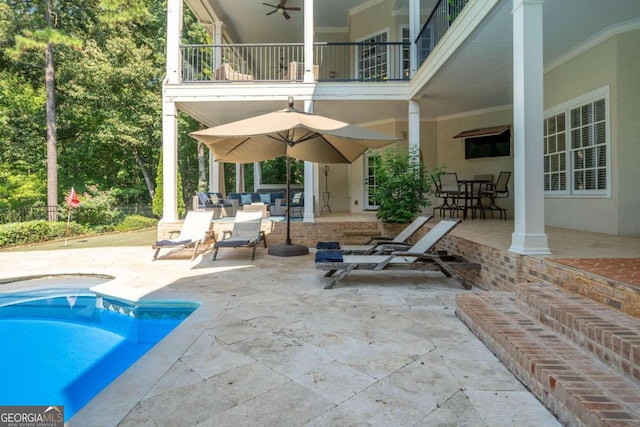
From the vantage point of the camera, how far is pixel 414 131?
826 cm

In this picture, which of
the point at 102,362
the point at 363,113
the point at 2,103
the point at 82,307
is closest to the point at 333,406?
the point at 102,362

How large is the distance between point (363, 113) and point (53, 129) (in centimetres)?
1265

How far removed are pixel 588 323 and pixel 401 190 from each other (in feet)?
18.8

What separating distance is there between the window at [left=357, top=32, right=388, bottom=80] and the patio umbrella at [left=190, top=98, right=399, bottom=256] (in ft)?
15.2

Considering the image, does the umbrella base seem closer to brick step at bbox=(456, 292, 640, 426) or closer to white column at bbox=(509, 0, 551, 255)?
white column at bbox=(509, 0, 551, 255)

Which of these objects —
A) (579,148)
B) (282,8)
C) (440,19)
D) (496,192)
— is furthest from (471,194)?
(282,8)

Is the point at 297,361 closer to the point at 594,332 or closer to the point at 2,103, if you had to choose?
the point at 594,332

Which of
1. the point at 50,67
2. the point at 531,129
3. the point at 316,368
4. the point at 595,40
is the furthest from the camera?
the point at 50,67

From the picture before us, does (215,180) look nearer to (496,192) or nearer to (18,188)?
(496,192)

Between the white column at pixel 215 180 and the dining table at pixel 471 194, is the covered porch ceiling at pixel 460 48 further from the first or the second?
the dining table at pixel 471 194

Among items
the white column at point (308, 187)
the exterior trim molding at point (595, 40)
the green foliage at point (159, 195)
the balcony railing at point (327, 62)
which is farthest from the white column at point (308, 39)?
the green foliage at point (159, 195)

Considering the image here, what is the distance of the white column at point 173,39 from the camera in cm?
804

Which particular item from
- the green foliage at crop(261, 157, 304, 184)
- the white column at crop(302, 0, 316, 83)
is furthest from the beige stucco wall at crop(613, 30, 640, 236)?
→ the green foliage at crop(261, 157, 304, 184)

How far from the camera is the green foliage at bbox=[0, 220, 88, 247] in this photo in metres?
9.45
